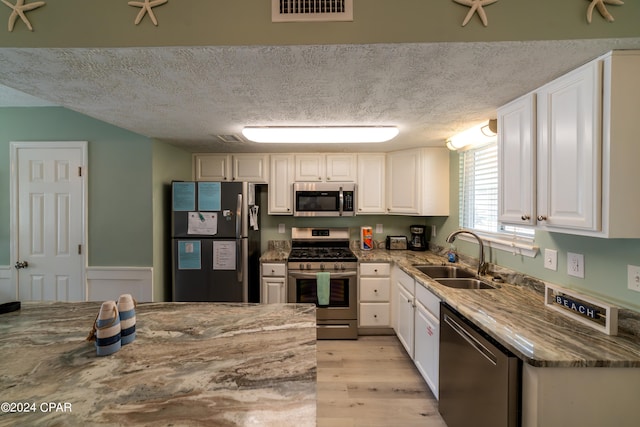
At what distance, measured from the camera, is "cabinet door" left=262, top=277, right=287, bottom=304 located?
9.34 feet

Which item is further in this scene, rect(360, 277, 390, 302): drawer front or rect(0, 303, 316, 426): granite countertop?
rect(360, 277, 390, 302): drawer front

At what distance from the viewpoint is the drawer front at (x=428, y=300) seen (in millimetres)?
1863

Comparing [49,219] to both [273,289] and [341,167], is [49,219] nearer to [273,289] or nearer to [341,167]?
[273,289]

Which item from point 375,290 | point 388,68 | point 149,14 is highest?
point 149,14

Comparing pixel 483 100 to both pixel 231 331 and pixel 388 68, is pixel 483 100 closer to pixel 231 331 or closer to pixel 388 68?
pixel 388 68

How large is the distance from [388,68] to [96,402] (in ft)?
5.60

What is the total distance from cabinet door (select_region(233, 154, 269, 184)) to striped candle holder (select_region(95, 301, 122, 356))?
2.36 m

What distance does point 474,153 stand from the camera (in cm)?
255

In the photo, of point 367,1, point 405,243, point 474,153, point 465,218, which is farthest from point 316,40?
point 405,243

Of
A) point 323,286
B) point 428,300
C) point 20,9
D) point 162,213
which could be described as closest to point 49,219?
point 162,213

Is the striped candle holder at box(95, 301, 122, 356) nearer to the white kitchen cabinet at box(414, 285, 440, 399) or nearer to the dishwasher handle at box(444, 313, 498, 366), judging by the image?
the dishwasher handle at box(444, 313, 498, 366)

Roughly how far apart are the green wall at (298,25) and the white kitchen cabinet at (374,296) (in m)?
2.27

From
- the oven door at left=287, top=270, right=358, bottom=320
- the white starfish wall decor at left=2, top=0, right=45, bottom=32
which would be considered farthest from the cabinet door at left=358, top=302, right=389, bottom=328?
the white starfish wall decor at left=2, top=0, right=45, bottom=32

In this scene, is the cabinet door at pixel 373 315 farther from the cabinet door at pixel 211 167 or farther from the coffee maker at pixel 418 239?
the cabinet door at pixel 211 167
